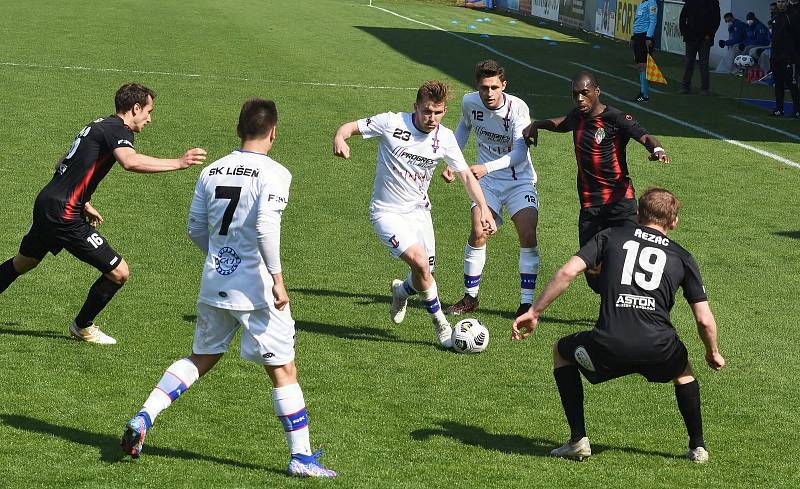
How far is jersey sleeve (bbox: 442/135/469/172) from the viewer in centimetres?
991

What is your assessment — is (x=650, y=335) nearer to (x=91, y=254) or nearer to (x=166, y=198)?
(x=91, y=254)

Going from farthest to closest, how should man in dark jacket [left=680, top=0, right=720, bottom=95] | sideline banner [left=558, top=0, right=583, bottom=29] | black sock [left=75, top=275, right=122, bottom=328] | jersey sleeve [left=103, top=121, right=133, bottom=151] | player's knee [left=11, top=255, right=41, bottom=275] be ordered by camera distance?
sideline banner [left=558, top=0, right=583, bottom=29]
man in dark jacket [left=680, top=0, right=720, bottom=95]
player's knee [left=11, top=255, right=41, bottom=275]
black sock [left=75, top=275, right=122, bottom=328]
jersey sleeve [left=103, top=121, right=133, bottom=151]

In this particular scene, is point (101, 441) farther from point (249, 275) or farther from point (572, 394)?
point (572, 394)

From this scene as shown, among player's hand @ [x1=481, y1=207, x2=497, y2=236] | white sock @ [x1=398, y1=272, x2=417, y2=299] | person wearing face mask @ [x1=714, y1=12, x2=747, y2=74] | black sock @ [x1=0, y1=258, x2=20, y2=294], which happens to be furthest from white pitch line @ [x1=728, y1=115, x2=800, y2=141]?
black sock @ [x1=0, y1=258, x2=20, y2=294]

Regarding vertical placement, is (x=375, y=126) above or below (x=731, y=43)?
above

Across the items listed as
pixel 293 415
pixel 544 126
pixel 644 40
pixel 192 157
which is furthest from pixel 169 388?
pixel 644 40

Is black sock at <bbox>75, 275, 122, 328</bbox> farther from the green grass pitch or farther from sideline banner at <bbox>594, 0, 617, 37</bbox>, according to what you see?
sideline banner at <bbox>594, 0, 617, 37</bbox>

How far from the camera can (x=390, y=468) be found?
7363 mm

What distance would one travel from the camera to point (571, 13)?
44375mm

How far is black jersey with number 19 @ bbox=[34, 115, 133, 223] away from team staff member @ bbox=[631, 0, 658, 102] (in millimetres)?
17780

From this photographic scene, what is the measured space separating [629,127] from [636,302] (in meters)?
3.68

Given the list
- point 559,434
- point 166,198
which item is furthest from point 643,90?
point 559,434

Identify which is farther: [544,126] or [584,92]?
[544,126]

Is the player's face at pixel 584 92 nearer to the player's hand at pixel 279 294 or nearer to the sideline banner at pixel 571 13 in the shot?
the player's hand at pixel 279 294
